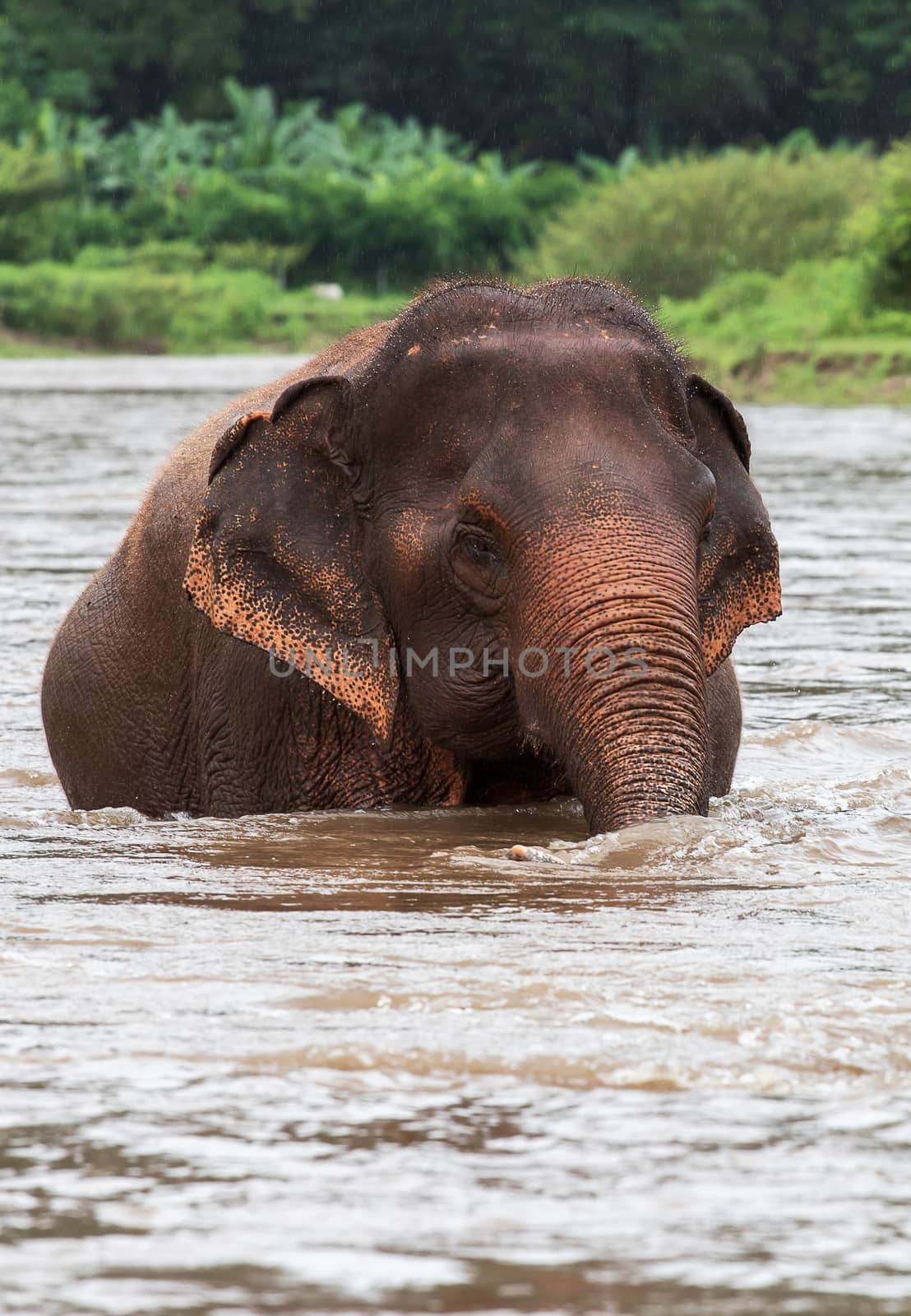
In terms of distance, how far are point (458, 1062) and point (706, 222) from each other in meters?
53.1

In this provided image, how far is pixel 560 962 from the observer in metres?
5.05

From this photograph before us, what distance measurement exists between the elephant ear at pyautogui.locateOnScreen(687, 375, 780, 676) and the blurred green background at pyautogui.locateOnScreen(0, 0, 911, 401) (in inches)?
784

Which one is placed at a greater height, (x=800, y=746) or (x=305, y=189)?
(x=305, y=189)

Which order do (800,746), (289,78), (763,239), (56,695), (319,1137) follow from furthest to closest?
(289,78), (763,239), (800,746), (56,695), (319,1137)

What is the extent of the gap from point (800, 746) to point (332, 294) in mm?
63911

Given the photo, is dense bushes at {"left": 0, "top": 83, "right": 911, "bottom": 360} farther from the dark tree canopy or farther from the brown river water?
the brown river water

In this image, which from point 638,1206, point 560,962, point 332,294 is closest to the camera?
point 638,1206

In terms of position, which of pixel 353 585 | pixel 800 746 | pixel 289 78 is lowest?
pixel 800 746

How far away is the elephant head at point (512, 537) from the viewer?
5965mm

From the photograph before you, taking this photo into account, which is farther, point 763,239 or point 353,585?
point 763,239

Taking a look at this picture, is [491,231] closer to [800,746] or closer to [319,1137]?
[800,746]

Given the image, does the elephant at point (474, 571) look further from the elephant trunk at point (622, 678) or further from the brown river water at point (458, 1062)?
the brown river water at point (458, 1062)

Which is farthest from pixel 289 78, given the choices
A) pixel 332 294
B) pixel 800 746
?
pixel 800 746

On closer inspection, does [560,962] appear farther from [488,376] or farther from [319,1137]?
[488,376]
